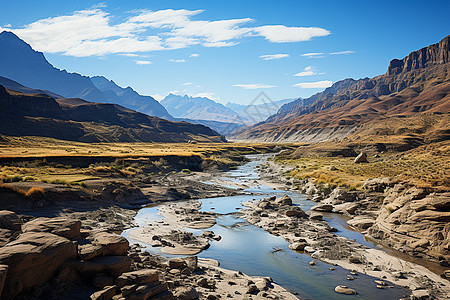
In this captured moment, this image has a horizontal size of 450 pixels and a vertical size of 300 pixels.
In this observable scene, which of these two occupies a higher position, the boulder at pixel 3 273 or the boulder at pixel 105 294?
the boulder at pixel 3 273

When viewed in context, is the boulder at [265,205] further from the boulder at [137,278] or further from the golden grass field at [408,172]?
the boulder at [137,278]

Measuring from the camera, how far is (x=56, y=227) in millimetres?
14625

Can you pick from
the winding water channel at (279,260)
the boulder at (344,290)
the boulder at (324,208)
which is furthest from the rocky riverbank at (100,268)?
the boulder at (324,208)

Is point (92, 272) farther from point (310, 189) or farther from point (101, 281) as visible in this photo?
point (310, 189)

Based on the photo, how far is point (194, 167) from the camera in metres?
73.0

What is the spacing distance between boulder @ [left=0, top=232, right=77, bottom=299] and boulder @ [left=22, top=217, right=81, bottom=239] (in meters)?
0.78

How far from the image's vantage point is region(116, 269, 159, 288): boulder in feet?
39.4

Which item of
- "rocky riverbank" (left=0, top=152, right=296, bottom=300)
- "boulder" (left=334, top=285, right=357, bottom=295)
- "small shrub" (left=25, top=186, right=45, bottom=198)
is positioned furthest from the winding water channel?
"small shrub" (left=25, top=186, right=45, bottom=198)

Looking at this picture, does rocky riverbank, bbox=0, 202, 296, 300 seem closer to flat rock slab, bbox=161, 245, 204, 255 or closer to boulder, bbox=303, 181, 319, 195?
flat rock slab, bbox=161, 245, 204, 255

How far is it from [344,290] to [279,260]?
15.8ft

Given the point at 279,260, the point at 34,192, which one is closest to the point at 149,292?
the point at 279,260

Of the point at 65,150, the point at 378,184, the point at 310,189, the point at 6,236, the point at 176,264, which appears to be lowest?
the point at 310,189

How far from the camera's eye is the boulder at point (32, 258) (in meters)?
10.8

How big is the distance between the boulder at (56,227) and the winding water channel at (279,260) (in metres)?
5.89
